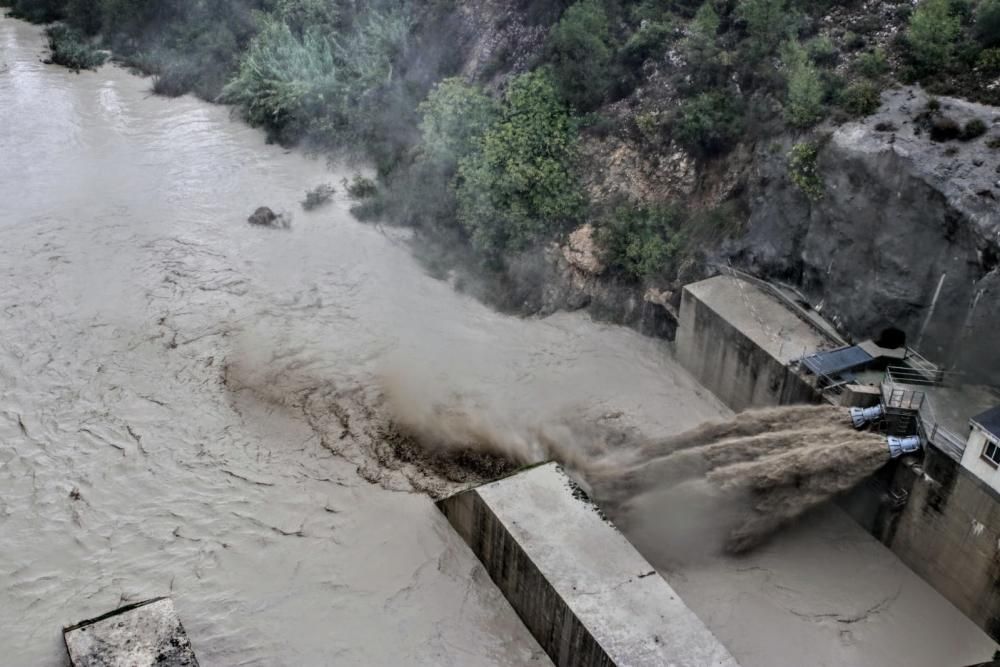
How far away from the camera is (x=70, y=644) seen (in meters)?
16.9

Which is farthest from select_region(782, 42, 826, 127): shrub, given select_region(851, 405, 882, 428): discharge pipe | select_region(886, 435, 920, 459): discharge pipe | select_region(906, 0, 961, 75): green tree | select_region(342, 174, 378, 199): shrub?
select_region(342, 174, 378, 199): shrub

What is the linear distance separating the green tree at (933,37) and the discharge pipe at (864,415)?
843cm

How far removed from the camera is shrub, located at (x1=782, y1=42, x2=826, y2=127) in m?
22.5

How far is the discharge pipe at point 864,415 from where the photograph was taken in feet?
61.5

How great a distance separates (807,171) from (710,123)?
137 inches

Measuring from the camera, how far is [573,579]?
17.0 metres

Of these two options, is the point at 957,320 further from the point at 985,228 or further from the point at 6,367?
the point at 6,367

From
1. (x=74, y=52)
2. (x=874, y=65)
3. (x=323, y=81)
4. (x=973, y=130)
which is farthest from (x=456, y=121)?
(x=74, y=52)

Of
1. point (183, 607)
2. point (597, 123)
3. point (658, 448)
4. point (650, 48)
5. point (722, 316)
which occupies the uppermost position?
point (650, 48)

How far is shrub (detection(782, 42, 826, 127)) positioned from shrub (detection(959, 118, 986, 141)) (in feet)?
10.8

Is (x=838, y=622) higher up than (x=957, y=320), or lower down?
lower down

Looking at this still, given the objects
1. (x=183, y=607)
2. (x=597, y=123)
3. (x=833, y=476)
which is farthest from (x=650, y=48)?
(x=183, y=607)

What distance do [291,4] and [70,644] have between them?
28318mm

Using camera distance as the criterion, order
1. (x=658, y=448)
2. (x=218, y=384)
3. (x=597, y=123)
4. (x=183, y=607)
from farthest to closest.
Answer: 1. (x=597, y=123)
2. (x=218, y=384)
3. (x=658, y=448)
4. (x=183, y=607)
